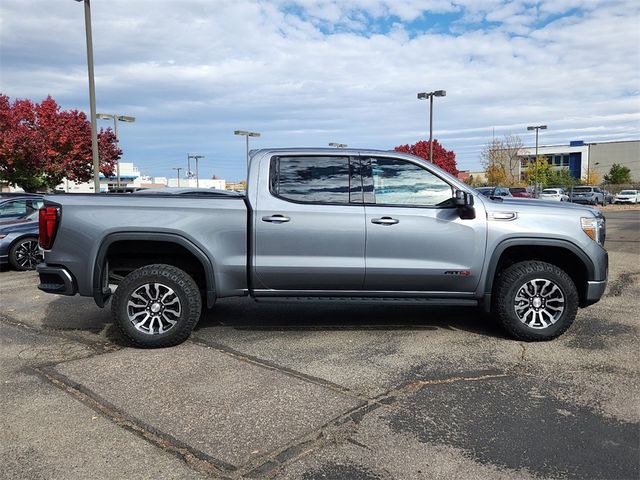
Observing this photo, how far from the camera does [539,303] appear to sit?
212 inches

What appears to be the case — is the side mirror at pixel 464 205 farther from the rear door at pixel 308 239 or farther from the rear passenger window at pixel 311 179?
the rear passenger window at pixel 311 179

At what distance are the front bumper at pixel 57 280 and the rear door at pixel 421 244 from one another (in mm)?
2846

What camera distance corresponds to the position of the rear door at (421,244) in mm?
5258

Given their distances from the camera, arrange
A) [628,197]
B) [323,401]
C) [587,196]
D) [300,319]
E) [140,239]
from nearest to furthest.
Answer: [323,401], [140,239], [300,319], [587,196], [628,197]

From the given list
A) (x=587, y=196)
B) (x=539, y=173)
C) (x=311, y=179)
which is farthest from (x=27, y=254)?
(x=539, y=173)

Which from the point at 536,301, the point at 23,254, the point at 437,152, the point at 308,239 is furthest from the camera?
the point at 437,152

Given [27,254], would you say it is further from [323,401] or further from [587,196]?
[587,196]

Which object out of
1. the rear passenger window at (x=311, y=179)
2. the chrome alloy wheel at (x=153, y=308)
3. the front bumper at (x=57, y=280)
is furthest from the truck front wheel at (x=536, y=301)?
the front bumper at (x=57, y=280)

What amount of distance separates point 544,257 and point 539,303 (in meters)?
0.56

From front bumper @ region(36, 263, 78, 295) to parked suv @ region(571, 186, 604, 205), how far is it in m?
44.8

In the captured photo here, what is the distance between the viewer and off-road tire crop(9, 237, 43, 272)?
10.7m

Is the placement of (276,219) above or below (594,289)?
above

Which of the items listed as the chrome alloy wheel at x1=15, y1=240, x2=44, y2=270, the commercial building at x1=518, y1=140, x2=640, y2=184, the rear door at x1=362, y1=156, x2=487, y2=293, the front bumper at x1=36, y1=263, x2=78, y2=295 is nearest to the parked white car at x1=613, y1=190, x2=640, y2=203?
the chrome alloy wheel at x1=15, y1=240, x2=44, y2=270

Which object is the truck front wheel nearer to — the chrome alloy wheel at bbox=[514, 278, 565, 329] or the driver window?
the chrome alloy wheel at bbox=[514, 278, 565, 329]
